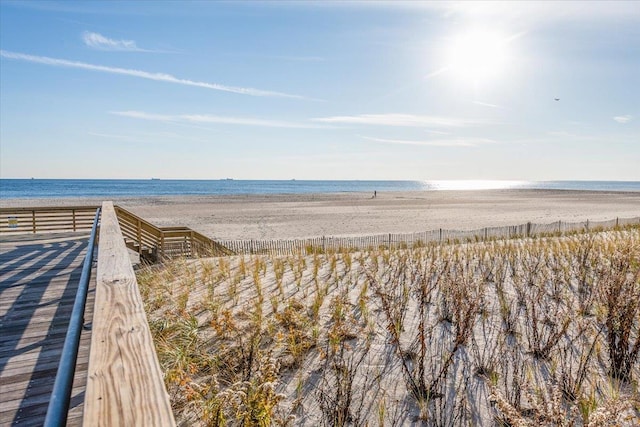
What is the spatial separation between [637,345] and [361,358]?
9.95 ft

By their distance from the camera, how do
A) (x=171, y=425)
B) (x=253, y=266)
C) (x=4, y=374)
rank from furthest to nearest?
1. (x=253, y=266)
2. (x=4, y=374)
3. (x=171, y=425)

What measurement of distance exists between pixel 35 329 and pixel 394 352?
4265mm

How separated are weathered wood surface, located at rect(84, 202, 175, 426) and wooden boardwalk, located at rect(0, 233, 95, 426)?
65.6 inches

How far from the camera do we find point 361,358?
4508 millimetres

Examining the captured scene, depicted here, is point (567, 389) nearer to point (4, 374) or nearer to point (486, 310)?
point (486, 310)

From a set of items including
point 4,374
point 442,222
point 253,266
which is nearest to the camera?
point 4,374

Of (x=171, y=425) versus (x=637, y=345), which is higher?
(x=171, y=425)

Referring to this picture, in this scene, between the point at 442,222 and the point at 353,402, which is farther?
the point at 442,222

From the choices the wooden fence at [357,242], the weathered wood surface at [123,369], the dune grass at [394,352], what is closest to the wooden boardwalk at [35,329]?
the dune grass at [394,352]

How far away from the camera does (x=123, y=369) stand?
1417mm

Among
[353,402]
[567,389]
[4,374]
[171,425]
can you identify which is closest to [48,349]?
[4,374]

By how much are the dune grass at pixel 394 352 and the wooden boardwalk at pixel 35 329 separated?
39.1 inches

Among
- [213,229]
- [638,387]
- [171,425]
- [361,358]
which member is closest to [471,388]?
[361,358]

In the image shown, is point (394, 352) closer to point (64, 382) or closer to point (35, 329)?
point (64, 382)
